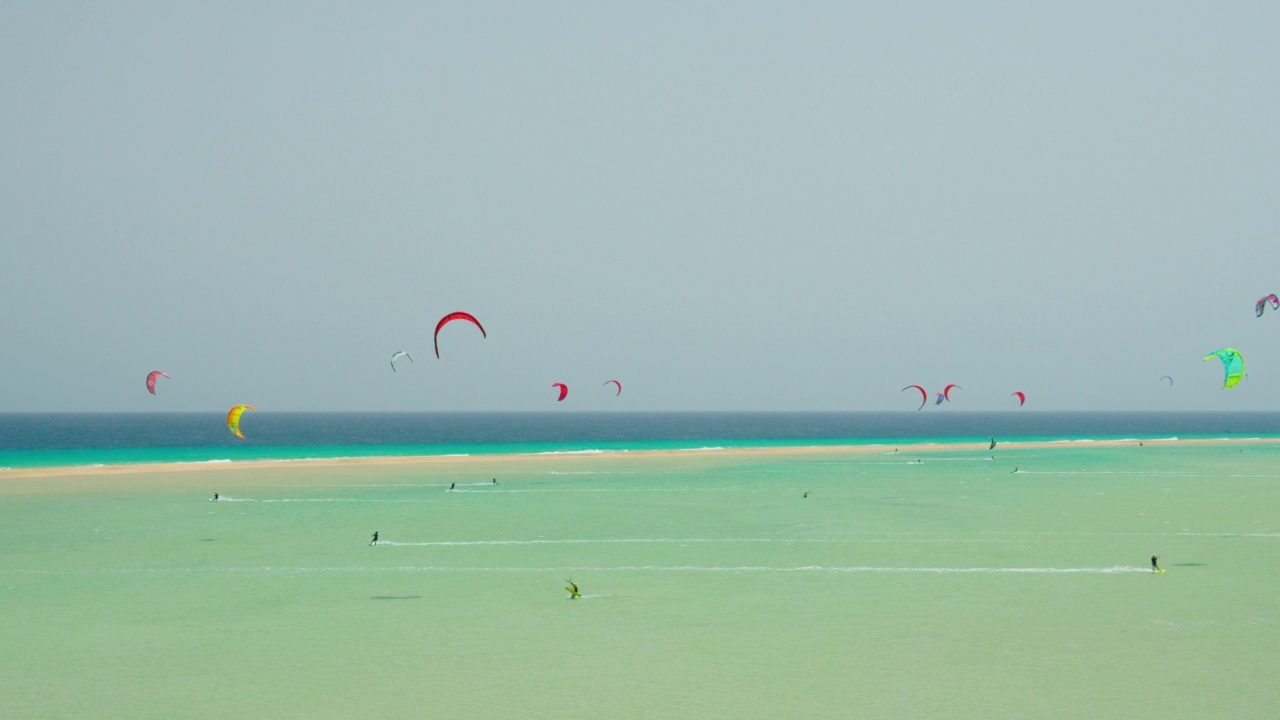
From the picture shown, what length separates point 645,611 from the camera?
11531 mm

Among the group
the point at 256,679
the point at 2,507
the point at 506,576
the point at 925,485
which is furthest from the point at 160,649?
the point at 925,485

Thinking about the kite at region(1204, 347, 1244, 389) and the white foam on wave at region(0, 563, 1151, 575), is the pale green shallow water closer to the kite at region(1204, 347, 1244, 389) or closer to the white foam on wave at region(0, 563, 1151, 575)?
the white foam on wave at region(0, 563, 1151, 575)

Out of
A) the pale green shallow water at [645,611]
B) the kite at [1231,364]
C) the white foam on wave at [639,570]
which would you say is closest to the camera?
the pale green shallow water at [645,611]

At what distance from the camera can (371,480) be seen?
36.0 metres

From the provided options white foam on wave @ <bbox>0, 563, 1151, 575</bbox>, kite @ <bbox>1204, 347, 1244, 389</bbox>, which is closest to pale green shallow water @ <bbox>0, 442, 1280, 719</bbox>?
white foam on wave @ <bbox>0, 563, 1151, 575</bbox>

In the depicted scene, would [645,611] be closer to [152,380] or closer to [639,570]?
[639,570]

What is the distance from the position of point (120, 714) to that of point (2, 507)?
2207 centimetres

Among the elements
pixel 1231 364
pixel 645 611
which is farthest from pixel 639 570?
pixel 1231 364

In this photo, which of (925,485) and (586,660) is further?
(925,485)

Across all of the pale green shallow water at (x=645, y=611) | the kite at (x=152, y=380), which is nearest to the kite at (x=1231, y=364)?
the pale green shallow water at (x=645, y=611)

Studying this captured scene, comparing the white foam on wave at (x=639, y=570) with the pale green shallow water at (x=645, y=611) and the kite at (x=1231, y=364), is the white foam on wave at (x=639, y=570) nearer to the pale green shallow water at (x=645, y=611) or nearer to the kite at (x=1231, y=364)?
the pale green shallow water at (x=645, y=611)

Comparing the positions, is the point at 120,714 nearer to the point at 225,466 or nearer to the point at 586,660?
the point at 586,660

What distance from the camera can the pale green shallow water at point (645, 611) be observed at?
8.16 metres

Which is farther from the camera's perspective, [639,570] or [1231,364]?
[1231,364]
